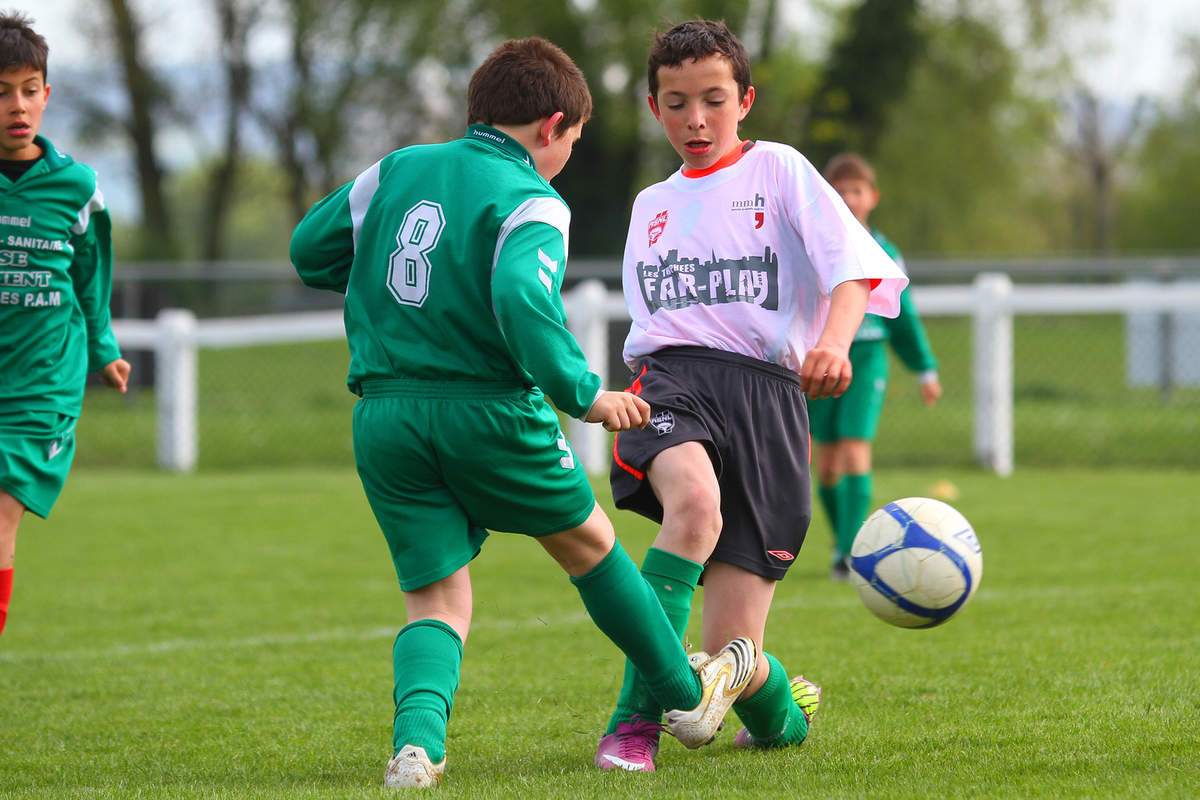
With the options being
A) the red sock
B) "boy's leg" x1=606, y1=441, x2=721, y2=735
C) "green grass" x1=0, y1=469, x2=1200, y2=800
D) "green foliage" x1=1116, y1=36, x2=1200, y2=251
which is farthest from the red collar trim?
"green foliage" x1=1116, y1=36, x2=1200, y2=251

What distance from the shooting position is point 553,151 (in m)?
3.20

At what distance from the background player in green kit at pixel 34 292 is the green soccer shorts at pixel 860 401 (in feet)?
11.9

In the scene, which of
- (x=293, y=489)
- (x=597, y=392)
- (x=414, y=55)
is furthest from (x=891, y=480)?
(x=414, y=55)

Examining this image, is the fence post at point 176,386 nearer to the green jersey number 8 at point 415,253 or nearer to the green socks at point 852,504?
the green socks at point 852,504

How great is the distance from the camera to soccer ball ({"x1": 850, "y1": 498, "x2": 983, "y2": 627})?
3375mm

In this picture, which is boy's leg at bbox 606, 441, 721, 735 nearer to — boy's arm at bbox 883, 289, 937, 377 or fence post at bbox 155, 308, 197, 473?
boy's arm at bbox 883, 289, 937, 377

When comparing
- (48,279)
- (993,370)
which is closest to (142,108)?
(993,370)

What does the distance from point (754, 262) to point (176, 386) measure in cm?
911

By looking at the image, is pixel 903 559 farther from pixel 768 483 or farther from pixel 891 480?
pixel 891 480

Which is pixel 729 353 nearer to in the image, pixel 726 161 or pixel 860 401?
pixel 726 161

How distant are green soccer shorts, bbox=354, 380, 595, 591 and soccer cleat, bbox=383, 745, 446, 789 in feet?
1.26

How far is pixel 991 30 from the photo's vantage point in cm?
3062

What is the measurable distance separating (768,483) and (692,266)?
0.59m

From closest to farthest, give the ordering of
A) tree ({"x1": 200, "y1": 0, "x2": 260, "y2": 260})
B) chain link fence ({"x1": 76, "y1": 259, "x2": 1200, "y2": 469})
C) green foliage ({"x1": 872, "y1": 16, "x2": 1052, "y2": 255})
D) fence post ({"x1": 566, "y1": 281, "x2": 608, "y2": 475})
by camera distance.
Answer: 1. fence post ({"x1": 566, "y1": 281, "x2": 608, "y2": 475})
2. chain link fence ({"x1": 76, "y1": 259, "x2": 1200, "y2": 469})
3. tree ({"x1": 200, "y1": 0, "x2": 260, "y2": 260})
4. green foliage ({"x1": 872, "y1": 16, "x2": 1052, "y2": 255})
